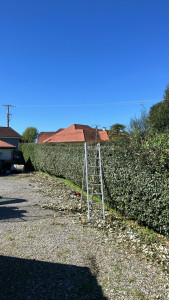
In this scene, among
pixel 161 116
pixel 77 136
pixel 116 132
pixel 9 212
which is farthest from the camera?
pixel 77 136

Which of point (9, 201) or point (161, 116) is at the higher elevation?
point (161, 116)

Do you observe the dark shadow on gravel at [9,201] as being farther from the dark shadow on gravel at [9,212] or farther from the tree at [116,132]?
the tree at [116,132]

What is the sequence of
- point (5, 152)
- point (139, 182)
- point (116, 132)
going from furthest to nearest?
point (5, 152), point (116, 132), point (139, 182)

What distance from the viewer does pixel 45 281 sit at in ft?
10.5

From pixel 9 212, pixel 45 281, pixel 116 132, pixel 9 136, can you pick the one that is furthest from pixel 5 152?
pixel 45 281

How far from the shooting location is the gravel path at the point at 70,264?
2.97m

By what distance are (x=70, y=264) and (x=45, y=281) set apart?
61cm

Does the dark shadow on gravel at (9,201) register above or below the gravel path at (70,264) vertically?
above

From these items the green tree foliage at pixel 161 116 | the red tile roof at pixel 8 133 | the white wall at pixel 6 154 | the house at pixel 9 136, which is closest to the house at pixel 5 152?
the white wall at pixel 6 154

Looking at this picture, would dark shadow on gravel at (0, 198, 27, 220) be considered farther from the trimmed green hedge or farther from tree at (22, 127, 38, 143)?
tree at (22, 127, 38, 143)

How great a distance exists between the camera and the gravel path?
2.97 meters

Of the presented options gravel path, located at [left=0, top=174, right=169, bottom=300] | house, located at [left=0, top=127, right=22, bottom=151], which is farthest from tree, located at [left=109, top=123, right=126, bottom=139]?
house, located at [left=0, top=127, right=22, bottom=151]

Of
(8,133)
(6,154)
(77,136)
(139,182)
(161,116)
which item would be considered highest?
(161,116)

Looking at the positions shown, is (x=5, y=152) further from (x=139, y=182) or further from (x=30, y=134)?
(x=30, y=134)
